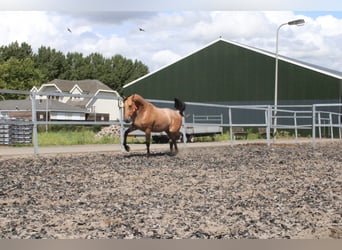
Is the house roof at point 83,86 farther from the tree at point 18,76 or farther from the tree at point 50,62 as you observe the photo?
the tree at point 50,62

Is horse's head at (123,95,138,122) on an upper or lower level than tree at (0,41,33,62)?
lower

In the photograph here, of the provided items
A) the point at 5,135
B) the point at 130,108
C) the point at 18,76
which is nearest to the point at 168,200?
the point at 130,108

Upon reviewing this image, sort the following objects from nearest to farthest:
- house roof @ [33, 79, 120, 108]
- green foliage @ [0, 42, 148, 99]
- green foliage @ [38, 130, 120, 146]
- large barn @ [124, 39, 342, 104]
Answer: green foliage @ [38, 130, 120, 146] → large barn @ [124, 39, 342, 104] → house roof @ [33, 79, 120, 108] → green foliage @ [0, 42, 148, 99]

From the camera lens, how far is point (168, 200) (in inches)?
187

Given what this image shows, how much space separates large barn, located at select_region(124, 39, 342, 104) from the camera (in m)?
30.3

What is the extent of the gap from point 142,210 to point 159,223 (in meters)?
0.51

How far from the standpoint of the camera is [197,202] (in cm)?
466

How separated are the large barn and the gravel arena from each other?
23209 mm

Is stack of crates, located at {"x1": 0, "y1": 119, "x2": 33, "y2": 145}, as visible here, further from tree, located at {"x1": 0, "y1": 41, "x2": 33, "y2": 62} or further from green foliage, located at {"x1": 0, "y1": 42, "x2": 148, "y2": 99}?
tree, located at {"x1": 0, "y1": 41, "x2": 33, "y2": 62}

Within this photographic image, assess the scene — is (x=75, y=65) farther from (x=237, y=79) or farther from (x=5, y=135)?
(x=5, y=135)

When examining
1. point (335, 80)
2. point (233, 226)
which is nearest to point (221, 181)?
point (233, 226)

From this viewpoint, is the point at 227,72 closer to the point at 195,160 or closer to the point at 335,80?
the point at 335,80

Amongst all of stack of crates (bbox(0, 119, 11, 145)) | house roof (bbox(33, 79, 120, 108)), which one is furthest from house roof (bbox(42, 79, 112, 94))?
stack of crates (bbox(0, 119, 11, 145))

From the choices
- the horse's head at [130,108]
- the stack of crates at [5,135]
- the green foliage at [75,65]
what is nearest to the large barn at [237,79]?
the stack of crates at [5,135]
